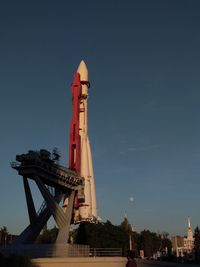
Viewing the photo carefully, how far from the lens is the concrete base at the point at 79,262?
37950mm

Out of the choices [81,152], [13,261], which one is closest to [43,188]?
[81,152]

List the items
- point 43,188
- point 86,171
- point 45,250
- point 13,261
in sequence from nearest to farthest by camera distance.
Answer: point 13,261 < point 45,250 < point 43,188 < point 86,171

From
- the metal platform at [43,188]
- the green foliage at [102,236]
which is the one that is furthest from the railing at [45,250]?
the green foliage at [102,236]

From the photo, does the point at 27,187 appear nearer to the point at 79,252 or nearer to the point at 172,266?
the point at 79,252

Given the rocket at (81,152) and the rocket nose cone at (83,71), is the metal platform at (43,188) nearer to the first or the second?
the rocket at (81,152)

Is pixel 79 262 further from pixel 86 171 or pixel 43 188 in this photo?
pixel 86 171

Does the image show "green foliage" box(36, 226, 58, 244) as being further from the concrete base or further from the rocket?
the concrete base

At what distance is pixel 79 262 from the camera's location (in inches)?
1656

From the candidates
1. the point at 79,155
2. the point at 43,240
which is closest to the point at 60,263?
the point at 79,155

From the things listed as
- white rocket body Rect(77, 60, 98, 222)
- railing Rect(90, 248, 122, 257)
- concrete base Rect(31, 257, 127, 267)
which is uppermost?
white rocket body Rect(77, 60, 98, 222)

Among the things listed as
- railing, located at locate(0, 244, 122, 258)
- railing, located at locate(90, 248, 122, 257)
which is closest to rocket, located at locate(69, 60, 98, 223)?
railing, located at locate(90, 248, 122, 257)

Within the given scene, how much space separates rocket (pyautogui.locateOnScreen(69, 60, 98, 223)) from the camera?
2800 inches

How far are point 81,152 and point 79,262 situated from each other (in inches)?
1283

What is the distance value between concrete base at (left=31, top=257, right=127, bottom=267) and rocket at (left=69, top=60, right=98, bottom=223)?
2384cm
